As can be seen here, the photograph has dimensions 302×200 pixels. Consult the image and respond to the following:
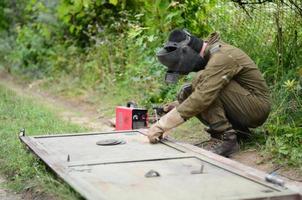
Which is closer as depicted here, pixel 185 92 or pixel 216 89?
pixel 216 89

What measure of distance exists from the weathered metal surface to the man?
0.39 m

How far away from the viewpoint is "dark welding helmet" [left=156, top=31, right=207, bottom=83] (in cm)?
542

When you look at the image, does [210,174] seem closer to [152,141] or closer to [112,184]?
[112,184]

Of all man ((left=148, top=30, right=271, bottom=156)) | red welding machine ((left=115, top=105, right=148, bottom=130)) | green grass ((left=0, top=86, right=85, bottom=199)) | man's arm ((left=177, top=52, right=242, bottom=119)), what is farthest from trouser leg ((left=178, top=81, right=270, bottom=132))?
green grass ((left=0, top=86, right=85, bottom=199))

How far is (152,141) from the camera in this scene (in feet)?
17.6

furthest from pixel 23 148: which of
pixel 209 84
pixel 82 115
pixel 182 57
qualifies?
pixel 82 115

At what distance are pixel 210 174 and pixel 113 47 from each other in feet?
20.6

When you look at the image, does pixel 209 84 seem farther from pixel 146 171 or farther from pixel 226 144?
pixel 146 171

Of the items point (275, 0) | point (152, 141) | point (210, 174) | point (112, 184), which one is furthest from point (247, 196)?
point (275, 0)

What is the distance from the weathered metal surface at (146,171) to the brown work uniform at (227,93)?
47 centimetres

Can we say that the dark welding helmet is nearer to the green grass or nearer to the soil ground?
the soil ground

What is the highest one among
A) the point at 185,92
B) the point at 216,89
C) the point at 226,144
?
the point at 216,89

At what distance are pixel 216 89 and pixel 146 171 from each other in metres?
1.27

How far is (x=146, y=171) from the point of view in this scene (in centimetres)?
435
